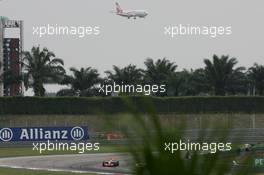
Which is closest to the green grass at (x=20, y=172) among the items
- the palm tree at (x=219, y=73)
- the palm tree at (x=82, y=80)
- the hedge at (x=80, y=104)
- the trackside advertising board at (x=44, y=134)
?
the trackside advertising board at (x=44, y=134)

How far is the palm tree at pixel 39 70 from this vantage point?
75.4 metres

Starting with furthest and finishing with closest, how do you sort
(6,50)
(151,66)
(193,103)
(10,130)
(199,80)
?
(6,50), (199,80), (151,66), (193,103), (10,130)

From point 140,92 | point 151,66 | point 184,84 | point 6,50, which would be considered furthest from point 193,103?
point 140,92

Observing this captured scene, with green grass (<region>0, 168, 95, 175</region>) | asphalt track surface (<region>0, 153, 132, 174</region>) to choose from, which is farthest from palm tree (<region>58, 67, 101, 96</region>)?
green grass (<region>0, 168, 95, 175</region>)

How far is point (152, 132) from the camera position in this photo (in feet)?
10.5

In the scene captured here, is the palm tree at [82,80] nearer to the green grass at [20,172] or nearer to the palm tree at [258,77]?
the palm tree at [258,77]

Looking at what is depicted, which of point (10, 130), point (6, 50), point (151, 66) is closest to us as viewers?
point (10, 130)

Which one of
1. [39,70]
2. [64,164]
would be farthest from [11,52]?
[64,164]

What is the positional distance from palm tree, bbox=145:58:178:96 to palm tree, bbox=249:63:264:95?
11337mm

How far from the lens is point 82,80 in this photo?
248ft

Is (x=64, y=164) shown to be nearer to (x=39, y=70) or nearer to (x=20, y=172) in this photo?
(x=20, y=172)

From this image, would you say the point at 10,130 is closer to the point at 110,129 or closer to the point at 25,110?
the point at 25,110

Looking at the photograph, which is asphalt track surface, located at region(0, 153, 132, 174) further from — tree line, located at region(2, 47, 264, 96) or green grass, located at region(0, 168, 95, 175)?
tree line, located at region(2, 47, 264, 96)

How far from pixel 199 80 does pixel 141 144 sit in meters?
76.6
